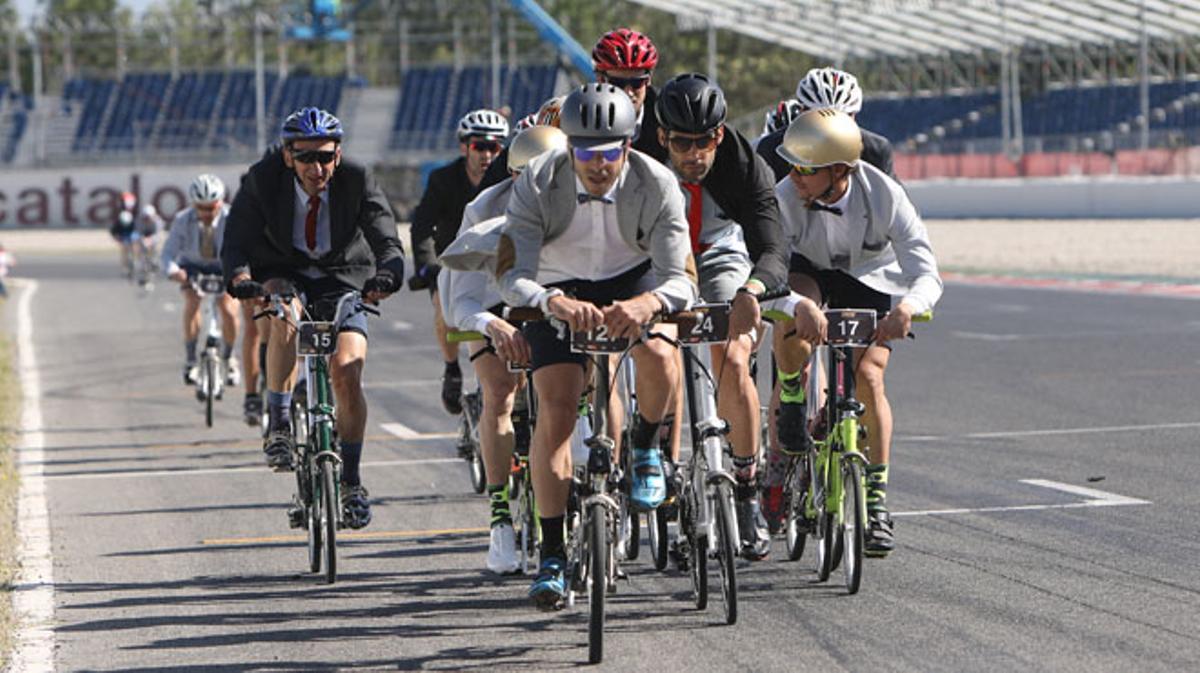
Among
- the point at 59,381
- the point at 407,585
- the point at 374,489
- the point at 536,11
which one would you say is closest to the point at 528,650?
the point at 407,585

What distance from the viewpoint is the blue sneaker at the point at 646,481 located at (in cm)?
752

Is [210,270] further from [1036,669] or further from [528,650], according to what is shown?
[1036,669]

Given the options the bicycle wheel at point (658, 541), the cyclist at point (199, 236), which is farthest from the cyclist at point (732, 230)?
the cyclist at point (199, 236)

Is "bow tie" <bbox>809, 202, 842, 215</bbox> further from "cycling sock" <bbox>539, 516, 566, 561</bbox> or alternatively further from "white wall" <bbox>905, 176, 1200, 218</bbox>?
"white wall" <bbox>905, 176, 1200, 218</bbox>

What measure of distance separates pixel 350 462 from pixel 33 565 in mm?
1461

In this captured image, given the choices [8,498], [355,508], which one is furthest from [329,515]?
[8,498]

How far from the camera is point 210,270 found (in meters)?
17.4

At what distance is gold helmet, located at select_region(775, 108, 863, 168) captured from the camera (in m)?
8.43

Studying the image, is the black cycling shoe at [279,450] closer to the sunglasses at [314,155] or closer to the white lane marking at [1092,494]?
the sunglasses at [314,155]

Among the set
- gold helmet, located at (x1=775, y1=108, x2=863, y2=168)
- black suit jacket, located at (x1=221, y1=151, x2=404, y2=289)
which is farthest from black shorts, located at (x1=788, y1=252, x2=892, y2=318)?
black suit jacket, located at (x1=221, y1=151, x2=404, y2=289)

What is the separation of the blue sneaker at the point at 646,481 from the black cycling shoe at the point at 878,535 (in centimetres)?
113

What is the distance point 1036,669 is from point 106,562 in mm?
4665

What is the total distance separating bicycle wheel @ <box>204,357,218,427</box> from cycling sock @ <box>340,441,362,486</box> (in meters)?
7.08

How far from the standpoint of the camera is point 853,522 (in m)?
8.06
